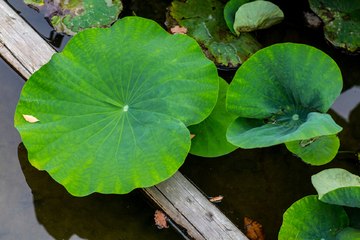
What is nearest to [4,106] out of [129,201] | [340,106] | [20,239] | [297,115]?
[20,239]

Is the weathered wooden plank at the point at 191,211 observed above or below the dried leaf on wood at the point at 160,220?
above

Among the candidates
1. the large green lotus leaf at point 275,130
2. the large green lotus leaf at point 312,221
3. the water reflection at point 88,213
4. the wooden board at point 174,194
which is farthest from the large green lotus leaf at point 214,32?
the water reflection at point 88,213

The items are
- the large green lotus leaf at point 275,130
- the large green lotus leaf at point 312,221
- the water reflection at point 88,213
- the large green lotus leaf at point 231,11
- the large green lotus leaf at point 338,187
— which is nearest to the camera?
the large green lotus leaf at point 275,130

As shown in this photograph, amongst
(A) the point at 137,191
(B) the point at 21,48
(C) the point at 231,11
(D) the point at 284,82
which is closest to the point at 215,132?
(D) the point at 284,82

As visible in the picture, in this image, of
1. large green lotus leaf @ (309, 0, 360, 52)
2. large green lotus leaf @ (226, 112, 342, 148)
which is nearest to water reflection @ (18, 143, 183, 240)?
large green lotus leaf @ (226, 112, 342, 148)

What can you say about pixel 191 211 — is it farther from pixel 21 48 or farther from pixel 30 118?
pixel 21 48

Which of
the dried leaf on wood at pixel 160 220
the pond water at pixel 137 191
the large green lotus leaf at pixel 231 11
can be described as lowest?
the dried leaf on wood at pixel 160 220

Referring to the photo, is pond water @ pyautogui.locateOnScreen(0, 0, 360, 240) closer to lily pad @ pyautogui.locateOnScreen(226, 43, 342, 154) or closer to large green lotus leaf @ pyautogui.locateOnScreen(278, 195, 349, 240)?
large green lotus leaf @ pyautogui.locateOnScreen(278, 195, 349, 240)

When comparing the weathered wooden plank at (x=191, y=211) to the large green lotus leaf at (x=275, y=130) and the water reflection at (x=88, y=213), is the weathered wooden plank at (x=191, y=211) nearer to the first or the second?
the water reflection at (x=88, y=213)
